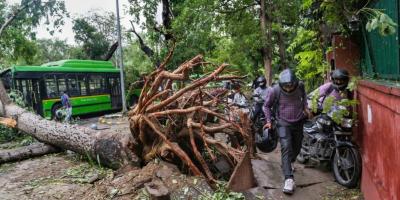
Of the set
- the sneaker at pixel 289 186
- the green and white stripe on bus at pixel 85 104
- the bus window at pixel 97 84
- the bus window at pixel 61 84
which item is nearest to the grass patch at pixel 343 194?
the sneaker at pixel 289 186

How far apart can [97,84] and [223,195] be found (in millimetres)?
17244

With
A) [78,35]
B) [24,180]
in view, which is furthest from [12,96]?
[78,35]

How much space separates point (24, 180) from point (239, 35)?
11.2m

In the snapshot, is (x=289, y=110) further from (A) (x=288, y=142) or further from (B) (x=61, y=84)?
(B) (x=61, y=84)

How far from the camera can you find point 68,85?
1925 cm

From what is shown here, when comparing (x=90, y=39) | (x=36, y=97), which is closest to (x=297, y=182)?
(x=36, y=97)

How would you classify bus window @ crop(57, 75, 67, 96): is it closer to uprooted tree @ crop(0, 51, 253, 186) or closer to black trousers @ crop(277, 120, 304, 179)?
uprooted tree @ crop(0, 51, 253, 186)

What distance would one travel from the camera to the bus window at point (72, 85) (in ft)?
63.3

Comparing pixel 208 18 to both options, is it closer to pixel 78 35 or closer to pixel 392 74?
pixel 392 74

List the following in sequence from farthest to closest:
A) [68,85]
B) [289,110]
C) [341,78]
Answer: [68,85] → [341,78] → [289,110]

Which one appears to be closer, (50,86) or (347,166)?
(347,166)

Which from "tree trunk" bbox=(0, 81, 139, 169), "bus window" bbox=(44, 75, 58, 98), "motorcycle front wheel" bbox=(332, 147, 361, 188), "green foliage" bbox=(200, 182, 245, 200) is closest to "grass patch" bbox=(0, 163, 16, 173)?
"tree trunk" bbox=(0, 81, 139, 169)

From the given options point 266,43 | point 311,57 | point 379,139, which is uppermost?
point 266,43

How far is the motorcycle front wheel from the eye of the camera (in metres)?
5.63
